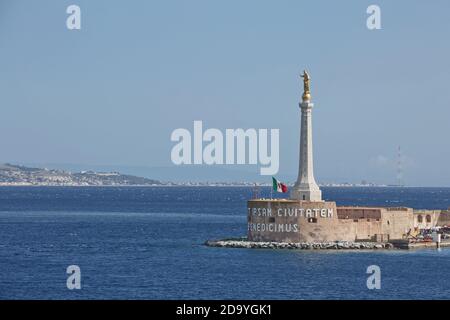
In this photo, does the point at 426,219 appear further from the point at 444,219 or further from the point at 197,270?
the point at 197,270

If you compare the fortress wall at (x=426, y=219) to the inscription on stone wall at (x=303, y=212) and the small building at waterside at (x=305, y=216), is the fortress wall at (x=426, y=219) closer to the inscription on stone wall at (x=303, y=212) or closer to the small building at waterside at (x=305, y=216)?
the small building at waterside at (x=305, y=216)

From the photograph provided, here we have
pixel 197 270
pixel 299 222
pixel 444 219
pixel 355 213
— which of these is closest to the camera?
pixel 197 270

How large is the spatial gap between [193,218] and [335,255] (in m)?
70.9

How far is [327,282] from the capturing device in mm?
70438

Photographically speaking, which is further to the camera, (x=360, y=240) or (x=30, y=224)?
(x=30, y=224)

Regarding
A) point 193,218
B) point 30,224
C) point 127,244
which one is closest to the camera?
point 127,244

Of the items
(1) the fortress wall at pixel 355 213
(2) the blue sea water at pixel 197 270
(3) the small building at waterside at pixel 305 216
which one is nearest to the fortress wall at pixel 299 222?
(3) the small building at waterside at pixel 305 216

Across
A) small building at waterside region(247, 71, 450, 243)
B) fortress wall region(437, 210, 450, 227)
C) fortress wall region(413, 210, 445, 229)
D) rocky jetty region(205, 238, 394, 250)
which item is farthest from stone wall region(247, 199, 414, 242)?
fortress wall region(437, 210, 450, 227)

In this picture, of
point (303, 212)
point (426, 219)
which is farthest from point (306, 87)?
point (426, 219)
